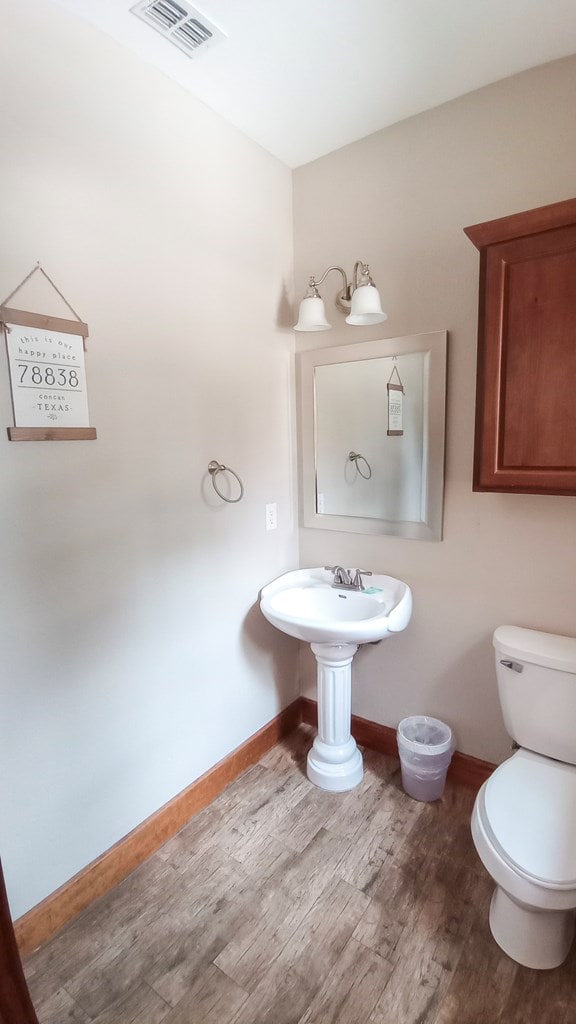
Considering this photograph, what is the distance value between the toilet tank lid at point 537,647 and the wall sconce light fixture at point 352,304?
126 cm

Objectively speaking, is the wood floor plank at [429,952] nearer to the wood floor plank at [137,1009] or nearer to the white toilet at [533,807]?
the white toilet at [533,807]

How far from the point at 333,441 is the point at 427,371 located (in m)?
0.51

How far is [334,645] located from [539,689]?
2.35 feet

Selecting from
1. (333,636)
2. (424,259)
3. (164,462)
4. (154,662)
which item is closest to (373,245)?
(424,259)

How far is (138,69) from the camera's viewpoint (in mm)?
1436

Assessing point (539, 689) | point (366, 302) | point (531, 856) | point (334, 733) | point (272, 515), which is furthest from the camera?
point (272, 515)

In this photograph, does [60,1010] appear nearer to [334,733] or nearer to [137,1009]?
[137,1009]

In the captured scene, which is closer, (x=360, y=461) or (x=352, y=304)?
(x=352, y=304)

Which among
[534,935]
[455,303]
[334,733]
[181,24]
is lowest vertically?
[534,935]

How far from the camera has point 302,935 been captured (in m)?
1.39

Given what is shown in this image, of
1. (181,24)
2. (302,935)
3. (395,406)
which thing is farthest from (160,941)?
(181,24)

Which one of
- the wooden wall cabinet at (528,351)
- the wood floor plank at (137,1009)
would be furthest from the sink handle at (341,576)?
the wood floor plank at (137,1009)

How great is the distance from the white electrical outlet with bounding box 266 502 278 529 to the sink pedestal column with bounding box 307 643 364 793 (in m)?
0.58

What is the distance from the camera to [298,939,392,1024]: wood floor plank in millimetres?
1197
